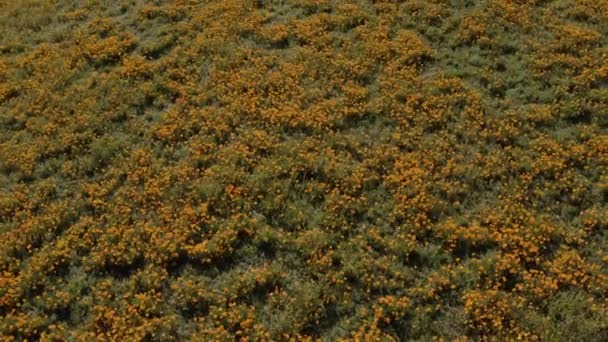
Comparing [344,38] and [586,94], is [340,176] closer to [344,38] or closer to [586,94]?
[344,38]

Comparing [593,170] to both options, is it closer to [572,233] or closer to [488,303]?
[572,233]

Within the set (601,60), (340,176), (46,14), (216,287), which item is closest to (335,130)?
(340,176)

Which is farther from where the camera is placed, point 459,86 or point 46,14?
point 46,14

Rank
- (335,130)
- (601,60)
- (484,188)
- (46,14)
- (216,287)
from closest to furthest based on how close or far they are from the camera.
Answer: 1. (216,287)
2. (484,188)
3. (335,130)
4. (601,60)
5. (46,14)

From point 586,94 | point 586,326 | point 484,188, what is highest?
point 586,94

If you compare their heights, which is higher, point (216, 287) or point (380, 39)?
point (380, 39)

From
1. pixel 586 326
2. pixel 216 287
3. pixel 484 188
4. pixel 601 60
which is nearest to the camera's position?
pixel 586 326
